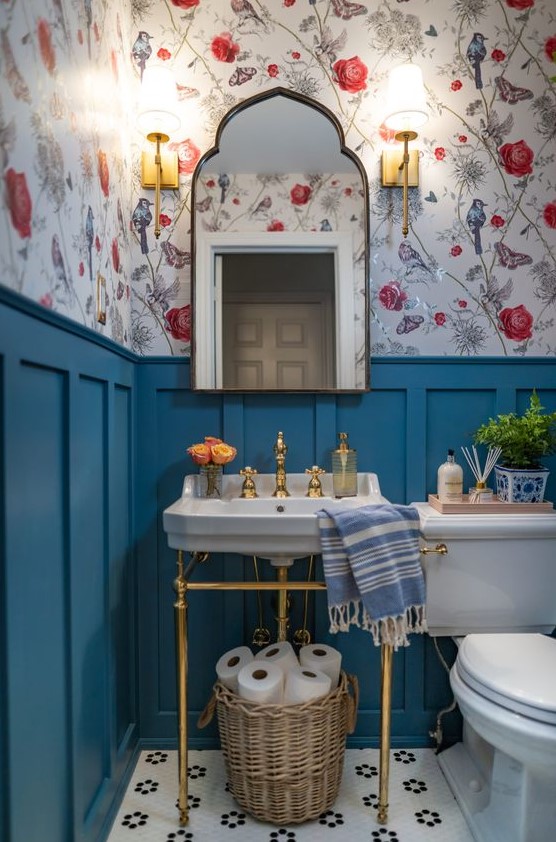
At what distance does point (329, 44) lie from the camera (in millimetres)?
1910

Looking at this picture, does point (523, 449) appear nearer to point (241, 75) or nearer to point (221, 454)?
point (221, 454)

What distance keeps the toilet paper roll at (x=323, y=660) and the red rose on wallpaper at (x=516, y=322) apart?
1170 millimetres

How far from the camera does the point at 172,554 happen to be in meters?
1.92

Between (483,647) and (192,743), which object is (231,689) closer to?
(192,743)

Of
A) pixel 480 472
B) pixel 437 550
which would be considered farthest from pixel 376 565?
pixel 480 472

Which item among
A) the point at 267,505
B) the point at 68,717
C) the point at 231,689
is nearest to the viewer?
the point at 68,717

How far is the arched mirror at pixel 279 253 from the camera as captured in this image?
1.87 metres

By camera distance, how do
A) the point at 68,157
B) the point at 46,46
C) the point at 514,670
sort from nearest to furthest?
1. the point at 46,46
2. the point at 68,157
3. the point at 514,670

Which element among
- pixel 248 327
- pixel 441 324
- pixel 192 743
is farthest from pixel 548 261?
pixel 192 743

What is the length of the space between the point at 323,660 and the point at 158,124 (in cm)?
171

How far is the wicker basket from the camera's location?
1.53 metres

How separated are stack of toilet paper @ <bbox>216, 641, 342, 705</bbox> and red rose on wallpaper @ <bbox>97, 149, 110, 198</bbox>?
1377mm

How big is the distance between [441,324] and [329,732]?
1.29m

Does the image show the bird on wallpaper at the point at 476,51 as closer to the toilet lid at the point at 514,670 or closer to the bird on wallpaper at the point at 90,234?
the bird on wallpaper at the point at 90,234
